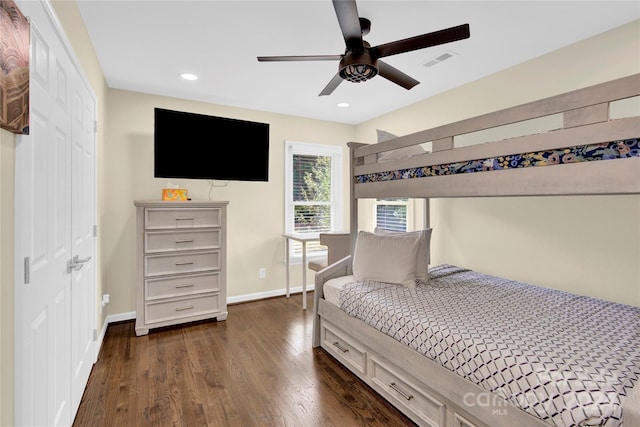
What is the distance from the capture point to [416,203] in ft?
12.4

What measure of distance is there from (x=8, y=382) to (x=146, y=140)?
289 cm

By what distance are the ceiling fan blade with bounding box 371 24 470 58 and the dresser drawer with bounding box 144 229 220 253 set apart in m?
2.33

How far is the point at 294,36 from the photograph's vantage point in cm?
230

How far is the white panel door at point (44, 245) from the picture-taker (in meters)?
1.10

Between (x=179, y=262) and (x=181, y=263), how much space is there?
21 millimetres

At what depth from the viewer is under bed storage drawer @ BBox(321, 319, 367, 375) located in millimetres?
2180

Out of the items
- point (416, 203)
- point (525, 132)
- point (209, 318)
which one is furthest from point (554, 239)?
point (209, 318)

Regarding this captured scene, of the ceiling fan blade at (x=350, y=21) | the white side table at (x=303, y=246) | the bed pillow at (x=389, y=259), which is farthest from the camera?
the white side table at (x=303, y=246)

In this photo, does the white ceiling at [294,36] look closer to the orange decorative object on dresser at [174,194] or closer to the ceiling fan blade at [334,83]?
the ceiling fan blade at [334,83]

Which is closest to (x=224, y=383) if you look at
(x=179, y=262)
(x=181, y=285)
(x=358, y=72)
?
(x=181, y=285)

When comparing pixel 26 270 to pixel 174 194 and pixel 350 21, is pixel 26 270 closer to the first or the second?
pixel 350 21

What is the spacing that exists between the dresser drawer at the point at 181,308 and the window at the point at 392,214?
91.4 inches

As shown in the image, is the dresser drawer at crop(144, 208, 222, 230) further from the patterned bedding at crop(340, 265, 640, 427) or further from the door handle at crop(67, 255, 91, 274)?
the patterned bedding at crop(340, 265, 640, 427)

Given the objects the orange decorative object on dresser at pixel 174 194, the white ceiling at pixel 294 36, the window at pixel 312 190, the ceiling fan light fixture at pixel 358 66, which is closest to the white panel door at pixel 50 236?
the white ceiling at pixel 294 36
